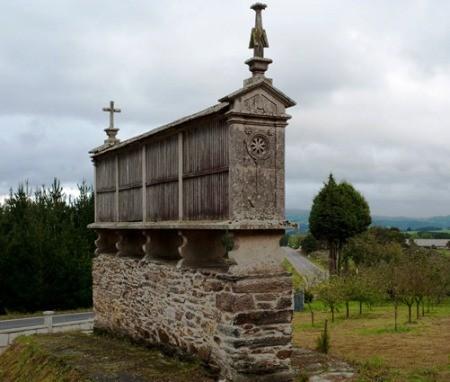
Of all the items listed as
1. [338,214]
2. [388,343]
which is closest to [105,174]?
[388,343]

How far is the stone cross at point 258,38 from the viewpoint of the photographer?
8.65 metres

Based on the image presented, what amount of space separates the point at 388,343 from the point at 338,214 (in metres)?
22.7

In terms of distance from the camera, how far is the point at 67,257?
89.0 feet

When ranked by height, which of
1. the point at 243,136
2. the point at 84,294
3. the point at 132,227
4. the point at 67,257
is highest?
the point at 243,136

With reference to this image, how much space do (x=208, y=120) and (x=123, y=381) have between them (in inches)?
182

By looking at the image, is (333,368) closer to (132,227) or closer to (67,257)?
(132,227)

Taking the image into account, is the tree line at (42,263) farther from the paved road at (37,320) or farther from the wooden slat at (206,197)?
the wooden slat at (206,197)

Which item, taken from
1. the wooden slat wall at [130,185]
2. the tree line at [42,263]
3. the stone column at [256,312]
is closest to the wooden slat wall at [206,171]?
the stone column at [256,312]

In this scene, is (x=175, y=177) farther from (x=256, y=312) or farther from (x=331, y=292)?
(x=331, y=292)

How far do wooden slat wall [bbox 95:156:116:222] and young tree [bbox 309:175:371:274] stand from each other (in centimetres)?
2642

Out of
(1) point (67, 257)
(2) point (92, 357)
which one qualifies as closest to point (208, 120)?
(2) point (92, 357)

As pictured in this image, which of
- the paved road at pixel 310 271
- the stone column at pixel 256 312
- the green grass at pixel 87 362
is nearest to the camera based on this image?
the stone column at pixel 256 312

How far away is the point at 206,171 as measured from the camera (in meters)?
9.20

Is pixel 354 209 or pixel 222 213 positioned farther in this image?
pixel 354 209
